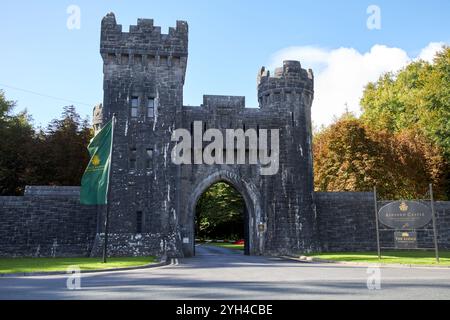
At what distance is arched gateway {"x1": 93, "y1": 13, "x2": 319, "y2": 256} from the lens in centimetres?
2902

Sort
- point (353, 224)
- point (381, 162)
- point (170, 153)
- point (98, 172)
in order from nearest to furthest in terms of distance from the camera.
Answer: point (98, 172), point (170, 153), point (353, 224), point (381, 162)

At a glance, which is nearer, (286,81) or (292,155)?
(292,155)

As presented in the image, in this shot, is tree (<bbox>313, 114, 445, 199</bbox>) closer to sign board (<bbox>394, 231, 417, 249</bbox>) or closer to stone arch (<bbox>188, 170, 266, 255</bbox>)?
stone arch (<bbox>188, 170, 266, 255</bbox>)

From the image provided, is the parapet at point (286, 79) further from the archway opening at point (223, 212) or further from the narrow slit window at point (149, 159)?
the archway opening at point (223, 212)

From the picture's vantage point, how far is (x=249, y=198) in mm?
31719

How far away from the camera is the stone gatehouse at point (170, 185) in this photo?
2884cm

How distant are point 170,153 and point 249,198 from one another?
6.38 m

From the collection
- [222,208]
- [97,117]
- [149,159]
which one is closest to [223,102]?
[149,159]

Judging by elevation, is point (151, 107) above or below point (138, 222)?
above

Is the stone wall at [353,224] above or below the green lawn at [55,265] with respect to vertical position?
above

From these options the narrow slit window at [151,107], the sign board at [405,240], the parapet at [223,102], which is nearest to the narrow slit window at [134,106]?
the narrow slit window at [151,107]

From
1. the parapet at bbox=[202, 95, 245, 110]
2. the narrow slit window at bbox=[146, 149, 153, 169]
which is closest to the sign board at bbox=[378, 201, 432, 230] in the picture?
the parapet at bbox=[202, 95, 245, 110]

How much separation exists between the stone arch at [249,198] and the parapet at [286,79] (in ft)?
22.9

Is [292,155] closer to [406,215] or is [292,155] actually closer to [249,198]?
[249,198]
